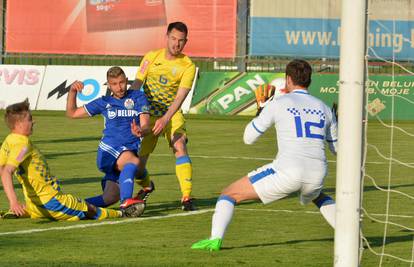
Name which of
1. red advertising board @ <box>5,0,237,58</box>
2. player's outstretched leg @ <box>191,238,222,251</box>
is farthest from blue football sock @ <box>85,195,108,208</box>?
red advertising board @ <box>5,0,237,58</box>

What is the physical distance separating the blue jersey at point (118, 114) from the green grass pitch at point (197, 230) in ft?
2.77

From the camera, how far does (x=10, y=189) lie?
10.3 metres

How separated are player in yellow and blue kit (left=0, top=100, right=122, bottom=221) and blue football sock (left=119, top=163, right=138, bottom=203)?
379 mm

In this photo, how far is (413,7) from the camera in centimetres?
2998

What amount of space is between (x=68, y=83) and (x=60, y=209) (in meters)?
18.7

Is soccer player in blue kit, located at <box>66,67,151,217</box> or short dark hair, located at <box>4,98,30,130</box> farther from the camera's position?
soccer player in blue kit, located at <box>66,67,151,217</box>

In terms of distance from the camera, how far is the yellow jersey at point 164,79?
1288 centimetres

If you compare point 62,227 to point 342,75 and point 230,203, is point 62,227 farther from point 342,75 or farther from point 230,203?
point 342,75

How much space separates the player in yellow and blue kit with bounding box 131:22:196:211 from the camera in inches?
500

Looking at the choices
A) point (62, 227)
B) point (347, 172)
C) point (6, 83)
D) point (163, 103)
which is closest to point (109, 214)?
point (62, 227)

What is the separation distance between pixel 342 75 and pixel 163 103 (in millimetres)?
5503

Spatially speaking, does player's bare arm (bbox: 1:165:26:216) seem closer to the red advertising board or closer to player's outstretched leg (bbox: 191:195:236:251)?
player's outstretched leg (bbox: 191:195:236:251)

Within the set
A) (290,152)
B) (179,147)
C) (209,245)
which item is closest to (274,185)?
(290,152)

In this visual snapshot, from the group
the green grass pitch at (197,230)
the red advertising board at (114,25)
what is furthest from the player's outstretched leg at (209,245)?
the red advertising board at (114,25)
